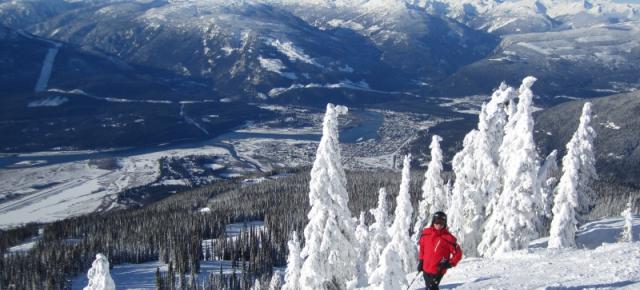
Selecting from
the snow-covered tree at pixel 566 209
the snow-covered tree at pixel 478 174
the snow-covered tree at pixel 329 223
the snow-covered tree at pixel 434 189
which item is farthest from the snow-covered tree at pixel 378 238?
the snow-covered tree at pixel 329 223

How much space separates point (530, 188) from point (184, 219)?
12632 centimetres

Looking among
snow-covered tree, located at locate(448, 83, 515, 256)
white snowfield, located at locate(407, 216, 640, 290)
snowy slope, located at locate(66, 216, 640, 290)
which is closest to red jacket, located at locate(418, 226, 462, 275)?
snowy slope, located at locate(66, 216, 640, 290)

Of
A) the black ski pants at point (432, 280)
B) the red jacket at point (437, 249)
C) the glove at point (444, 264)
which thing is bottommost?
the black ski pants at point (432, 280)

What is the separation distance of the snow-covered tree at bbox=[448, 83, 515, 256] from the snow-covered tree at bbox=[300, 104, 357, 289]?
754 inches

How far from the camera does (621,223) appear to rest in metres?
95.2

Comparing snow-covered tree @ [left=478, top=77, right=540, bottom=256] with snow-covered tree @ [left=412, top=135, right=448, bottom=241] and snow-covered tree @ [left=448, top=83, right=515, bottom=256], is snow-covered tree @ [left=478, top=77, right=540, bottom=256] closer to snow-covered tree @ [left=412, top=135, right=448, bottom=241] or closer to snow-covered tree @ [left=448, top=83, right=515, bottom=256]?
snow-covered tree @ [left=448, top=83, right=515, bottom=256]

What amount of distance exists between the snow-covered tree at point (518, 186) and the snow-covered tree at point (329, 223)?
1772cm

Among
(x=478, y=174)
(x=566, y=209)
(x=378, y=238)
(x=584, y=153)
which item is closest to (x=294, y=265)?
(x=378, y=238)

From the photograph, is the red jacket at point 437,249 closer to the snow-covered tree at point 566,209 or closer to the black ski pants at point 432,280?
the black ski pants at point 432,280

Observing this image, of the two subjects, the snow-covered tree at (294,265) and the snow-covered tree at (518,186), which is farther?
the snow-covered tree at (518,186)

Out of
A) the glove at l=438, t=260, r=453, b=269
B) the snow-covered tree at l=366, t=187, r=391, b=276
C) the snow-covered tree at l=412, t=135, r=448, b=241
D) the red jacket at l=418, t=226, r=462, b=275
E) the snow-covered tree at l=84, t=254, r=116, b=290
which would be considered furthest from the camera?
the snow-covered tree at l=412, t=135, r=448, b=241

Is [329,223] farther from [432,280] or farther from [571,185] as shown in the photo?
[571,185]

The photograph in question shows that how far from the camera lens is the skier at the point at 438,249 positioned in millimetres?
24953

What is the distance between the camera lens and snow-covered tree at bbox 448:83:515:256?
53969 millimetres
